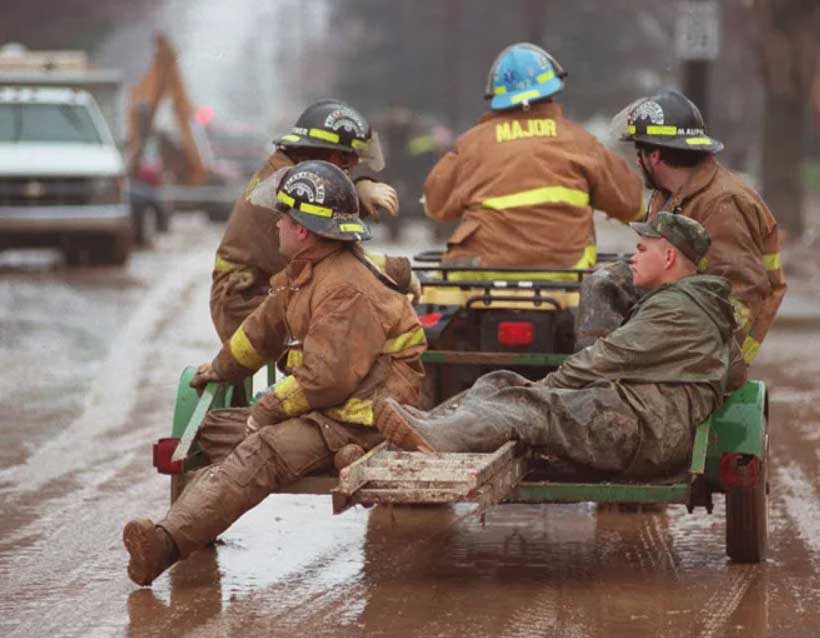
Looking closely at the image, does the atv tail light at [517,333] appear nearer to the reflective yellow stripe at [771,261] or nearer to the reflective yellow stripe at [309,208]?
the reflective yellow stripe at [771,261]

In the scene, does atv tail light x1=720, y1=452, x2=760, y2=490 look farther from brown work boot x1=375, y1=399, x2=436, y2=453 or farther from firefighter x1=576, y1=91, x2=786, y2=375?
brown work boot x1=375, y1=399, x2=436, y2=453

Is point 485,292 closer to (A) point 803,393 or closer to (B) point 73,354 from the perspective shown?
(A) point 803,393

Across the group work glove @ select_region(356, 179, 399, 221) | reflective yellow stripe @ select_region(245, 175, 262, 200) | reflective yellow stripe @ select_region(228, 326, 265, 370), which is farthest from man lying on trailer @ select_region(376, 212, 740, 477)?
reflective yellow stripe @ select_region(245, 175, 262, 200)

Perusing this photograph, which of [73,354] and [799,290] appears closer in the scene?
[73,354]

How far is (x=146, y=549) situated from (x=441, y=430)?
3.72ft

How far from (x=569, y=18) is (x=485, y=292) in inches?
1966

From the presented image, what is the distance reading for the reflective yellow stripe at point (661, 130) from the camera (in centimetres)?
897

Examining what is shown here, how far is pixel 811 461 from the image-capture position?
37.7 feet

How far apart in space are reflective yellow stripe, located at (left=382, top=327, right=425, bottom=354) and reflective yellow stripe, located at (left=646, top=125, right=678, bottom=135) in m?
1.41

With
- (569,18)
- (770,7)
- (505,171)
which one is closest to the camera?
(505,171)

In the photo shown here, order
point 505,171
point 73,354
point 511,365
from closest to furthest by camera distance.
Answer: point 511,365 → point 505,171 → point 73,354

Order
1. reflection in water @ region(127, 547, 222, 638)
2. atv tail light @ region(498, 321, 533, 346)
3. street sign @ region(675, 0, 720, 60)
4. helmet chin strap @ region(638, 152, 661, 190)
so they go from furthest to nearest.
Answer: street sign @ region(675, 0, 720, 60), atv tail light @ region(498, 321, 533, 346), helmet chin strap @ region(638, 152, 661, 190), reflection in water @ region(127, 547, 222, 638)

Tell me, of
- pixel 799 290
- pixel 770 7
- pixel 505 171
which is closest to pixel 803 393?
pixel 505 171

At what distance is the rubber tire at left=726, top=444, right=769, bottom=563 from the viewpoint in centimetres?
834
